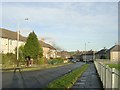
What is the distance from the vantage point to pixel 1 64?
52406 mm

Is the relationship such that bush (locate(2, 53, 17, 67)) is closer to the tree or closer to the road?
the tree

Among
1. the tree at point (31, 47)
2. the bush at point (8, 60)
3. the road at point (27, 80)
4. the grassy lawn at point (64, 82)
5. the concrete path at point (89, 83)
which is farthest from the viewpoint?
the tree at point (31, 47)

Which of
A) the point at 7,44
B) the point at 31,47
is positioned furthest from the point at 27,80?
the point at 7,44

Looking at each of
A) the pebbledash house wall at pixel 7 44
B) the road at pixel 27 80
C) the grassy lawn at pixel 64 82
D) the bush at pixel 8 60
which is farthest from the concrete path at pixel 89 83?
the pebbledash house wall at pixel 7 44

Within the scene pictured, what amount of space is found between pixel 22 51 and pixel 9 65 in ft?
23.3

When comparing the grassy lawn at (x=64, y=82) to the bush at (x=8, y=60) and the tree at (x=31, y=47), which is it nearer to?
the bush at (x=8, y=60)

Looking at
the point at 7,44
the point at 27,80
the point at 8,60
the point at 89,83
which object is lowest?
the point at 27,80

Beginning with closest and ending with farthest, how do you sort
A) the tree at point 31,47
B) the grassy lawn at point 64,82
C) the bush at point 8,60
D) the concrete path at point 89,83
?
1. the grassy lawn at point 64,82
2. the concrete path at point 89,83
3. the bush at point 8,60
4. the tree at point 31,47

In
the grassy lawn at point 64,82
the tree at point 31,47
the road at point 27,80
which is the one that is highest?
the tree at point 31,47

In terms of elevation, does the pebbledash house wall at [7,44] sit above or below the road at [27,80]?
above

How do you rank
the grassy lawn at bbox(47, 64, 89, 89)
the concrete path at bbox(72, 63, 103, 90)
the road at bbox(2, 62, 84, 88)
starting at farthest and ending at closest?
the road at bbox(2, 62, 84, 88)
the concrete path at bbox(72, 63, 103, 90)
the grassy lawn at bbox(47, 64, 89, 89)

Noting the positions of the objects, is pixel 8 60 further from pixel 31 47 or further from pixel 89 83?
pixel 89 83

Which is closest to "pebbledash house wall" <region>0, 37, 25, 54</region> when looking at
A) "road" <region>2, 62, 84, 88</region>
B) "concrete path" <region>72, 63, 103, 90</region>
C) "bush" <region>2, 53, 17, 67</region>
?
"bush" <region>2, 53, 17, 67</region>

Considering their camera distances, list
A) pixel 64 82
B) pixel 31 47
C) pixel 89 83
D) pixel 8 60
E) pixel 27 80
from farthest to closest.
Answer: pixel 31 47 < pixel 8 60 < pixel 27 80 < pixel 89 83 < pixel 64 82
